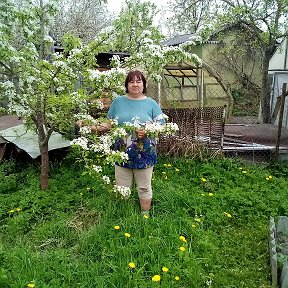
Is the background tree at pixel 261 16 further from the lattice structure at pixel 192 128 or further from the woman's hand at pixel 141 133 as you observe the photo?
the woman's hand at pixel 141 133

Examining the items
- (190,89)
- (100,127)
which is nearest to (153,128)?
(100,127)

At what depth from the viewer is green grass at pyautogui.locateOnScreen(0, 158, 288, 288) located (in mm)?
2975

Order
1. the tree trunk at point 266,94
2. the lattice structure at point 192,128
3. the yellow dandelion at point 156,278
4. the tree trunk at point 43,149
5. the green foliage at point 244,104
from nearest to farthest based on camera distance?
the yellow dandelion at point 156,278, the tree trunk at point 43,149, the lattice structure at point 192,128, the tree trunk at point 266,94, the green foliage at point 244,104

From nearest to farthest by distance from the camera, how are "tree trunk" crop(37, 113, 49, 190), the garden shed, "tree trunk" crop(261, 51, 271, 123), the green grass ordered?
the green grass
"tree trunk" crop(37, 113, 49, 190)
the garden shed
"tree trunk" crop(261, 51, 271, 123)

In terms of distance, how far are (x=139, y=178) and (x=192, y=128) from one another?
2.42 metres

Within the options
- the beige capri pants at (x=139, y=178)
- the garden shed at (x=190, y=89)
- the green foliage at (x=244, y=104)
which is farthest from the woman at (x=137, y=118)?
the green foliage at (x=244, y=104)

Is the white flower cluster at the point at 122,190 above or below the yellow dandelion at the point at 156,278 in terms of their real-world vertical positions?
above

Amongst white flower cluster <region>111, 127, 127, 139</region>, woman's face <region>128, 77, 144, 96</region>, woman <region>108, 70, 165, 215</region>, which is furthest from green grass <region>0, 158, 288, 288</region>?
woman's face <region>128, 77, 144, 96</region>

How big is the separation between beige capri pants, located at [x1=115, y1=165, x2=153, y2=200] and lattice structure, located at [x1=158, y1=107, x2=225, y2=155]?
211 centimetres

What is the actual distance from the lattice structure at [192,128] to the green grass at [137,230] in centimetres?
60

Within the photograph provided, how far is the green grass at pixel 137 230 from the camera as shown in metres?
2.97

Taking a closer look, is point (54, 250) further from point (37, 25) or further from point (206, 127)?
point (206, 127)

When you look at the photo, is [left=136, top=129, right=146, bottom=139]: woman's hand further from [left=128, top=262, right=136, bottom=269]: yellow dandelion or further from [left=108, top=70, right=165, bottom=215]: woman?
[left=128, top=262, right=136, bottom=269]: yellow dandelion

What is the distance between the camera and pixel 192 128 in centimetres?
596
